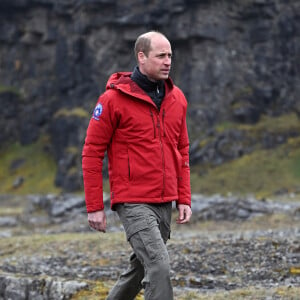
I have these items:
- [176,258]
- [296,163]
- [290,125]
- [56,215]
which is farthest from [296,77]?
[176,258]

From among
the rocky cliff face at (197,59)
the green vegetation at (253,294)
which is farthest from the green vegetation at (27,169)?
the green vegetation at (253,294)

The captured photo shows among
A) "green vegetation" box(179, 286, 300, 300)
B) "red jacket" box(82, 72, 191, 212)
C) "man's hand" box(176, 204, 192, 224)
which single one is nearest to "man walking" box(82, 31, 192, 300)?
"red jacket" box(82, 72, 191, 212)

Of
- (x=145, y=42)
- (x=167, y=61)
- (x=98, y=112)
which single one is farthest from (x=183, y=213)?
(x=145, y=42)

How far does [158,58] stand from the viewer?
7746mm

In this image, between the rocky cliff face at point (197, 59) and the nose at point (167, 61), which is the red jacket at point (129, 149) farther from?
the rocky cliff face at point (197, 59)

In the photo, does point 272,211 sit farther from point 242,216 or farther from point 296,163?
point 296,163

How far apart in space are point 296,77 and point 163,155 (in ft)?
245

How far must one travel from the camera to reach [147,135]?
25.3 feet

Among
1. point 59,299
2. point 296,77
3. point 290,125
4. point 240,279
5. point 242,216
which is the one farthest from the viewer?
point 296,77

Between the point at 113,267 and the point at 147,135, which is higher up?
the point at 147,135

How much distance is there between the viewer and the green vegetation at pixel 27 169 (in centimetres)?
8807

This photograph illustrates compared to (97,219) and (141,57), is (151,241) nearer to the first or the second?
(97,219)

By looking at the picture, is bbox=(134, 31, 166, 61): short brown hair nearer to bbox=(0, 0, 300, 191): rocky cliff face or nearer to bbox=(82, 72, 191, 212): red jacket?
bbox=(82, 72, 191, 212): red jacket

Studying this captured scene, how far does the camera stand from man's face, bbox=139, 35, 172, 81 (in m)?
7.71
